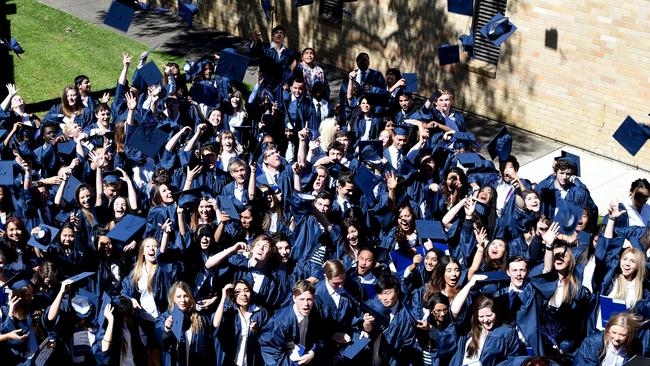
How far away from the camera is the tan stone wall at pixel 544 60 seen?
12977mm

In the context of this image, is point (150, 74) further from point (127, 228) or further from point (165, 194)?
point (127, 228)

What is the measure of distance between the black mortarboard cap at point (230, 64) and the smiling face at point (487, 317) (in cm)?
583

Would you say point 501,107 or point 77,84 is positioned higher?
point 77,84

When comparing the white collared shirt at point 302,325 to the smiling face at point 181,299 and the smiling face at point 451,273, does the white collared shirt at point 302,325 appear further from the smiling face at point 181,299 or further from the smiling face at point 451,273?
the smiling face at point 451,273

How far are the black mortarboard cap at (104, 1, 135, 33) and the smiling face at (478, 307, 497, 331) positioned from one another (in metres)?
7.64

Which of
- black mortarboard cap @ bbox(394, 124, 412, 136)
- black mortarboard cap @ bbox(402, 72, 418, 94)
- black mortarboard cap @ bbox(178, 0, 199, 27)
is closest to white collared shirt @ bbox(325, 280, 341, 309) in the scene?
black mortarboard cap @ bbox(394, 124, 412, 136)

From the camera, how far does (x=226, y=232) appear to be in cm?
896

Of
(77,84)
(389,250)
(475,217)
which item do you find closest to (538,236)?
(475,217)

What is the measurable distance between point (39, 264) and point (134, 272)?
84cm

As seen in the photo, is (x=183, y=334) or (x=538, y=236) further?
(x=538, y=236)

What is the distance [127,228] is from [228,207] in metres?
0.94

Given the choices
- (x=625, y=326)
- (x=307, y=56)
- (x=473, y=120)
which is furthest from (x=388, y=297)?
(x=473, y=120)

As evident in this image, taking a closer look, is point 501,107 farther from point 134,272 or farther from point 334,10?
point 134,272

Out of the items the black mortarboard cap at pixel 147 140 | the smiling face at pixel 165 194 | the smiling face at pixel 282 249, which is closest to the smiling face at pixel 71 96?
the black mortarboard cap at pixel 147 140
